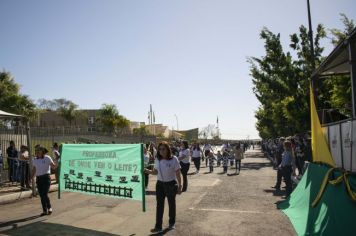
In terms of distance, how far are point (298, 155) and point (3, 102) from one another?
34.6 meters

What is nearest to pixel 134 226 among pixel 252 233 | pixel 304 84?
pixel 252 233

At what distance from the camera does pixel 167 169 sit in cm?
823

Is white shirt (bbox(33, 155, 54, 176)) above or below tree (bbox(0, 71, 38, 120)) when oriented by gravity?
below

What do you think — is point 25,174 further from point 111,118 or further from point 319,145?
point 111,118

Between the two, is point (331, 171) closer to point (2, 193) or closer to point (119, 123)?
point (2, 193)

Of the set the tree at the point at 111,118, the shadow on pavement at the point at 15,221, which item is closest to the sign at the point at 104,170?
the shadow on pavement at the point at 15,221

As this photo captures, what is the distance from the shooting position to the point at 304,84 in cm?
2786

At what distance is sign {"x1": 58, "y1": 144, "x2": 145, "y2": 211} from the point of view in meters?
8.70

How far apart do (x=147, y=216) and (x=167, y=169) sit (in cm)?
205

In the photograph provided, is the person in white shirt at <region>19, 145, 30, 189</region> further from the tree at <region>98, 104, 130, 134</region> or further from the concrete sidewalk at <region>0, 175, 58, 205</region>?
the tree at <region>98, 104, 130, 134</region>

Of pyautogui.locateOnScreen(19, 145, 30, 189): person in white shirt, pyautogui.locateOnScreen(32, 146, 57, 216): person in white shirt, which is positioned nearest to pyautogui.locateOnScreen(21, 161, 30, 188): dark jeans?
pyautogui.locateOnScreen(19, 145, 30, 189): person in white shirt

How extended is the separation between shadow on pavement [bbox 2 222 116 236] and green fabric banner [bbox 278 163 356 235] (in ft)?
12.7

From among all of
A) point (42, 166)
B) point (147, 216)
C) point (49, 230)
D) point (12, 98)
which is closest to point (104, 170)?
point (147, 216)

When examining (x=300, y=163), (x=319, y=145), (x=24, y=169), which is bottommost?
(x=300, y=163)
